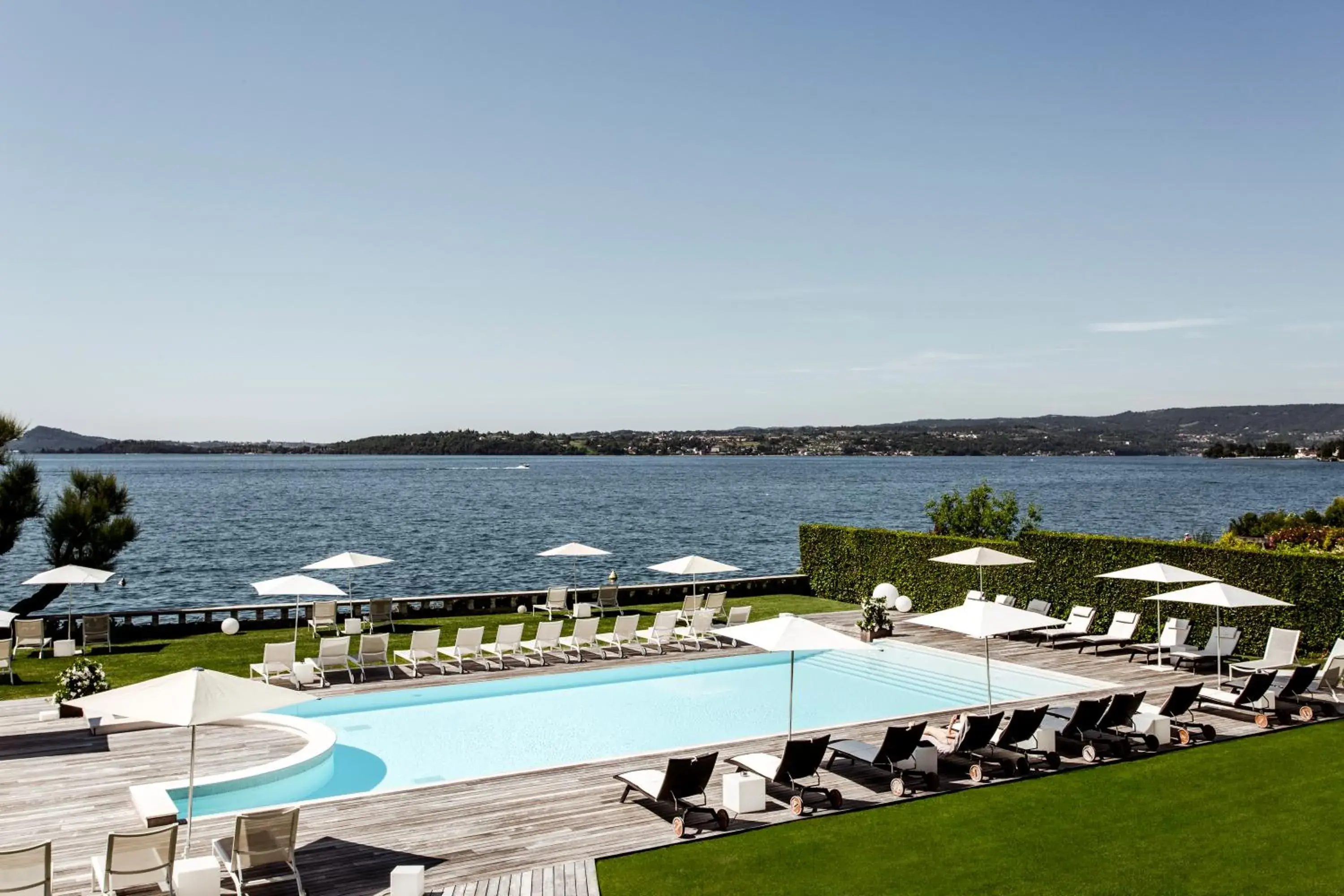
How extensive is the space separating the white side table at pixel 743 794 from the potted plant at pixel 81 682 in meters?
8.80

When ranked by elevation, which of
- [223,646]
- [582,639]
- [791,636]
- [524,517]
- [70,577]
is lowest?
[524,517]

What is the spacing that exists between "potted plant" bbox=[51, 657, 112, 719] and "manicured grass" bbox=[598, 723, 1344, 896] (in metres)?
8.14

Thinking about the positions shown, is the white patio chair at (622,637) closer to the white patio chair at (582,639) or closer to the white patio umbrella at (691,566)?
the white patio chair at (582,639)

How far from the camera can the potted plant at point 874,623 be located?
20.5m

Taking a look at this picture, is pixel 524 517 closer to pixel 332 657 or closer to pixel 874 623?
pixel 874 623

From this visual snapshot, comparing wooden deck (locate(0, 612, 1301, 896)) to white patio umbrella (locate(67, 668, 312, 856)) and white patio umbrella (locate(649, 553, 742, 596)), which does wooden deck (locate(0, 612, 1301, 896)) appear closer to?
white patio umbrella (locate(67, 668, 312, 856))

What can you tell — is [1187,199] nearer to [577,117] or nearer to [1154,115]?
[1154,115]

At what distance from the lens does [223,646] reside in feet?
67.6

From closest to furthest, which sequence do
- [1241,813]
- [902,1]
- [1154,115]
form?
1. [1241,813]
2. [902,1]
3. [1154,115]

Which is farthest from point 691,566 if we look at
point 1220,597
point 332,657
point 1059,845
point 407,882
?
point 407,882

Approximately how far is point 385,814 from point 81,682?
5.96m

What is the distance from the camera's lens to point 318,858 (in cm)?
878

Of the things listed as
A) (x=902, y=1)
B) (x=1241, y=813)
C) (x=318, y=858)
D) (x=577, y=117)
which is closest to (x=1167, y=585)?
(x=1241, y=813)

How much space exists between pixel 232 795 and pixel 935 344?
6029 centimetres
